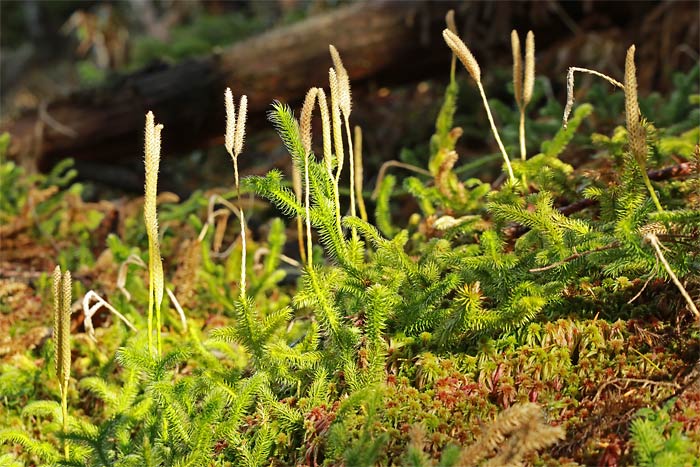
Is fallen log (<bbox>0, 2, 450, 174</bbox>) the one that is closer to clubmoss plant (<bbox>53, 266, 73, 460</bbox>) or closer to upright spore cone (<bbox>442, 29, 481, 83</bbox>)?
upright spore cone (<bbox>442, 29, 481, 83</bbox>)

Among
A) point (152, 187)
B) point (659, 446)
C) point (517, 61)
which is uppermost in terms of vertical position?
point (517, 61)

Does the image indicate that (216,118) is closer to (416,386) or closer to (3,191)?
(3,191)

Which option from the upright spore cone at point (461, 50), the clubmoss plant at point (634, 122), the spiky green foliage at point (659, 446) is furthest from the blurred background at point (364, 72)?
the spiky green foliage at point (659, 446)

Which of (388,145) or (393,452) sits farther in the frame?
(388,145)

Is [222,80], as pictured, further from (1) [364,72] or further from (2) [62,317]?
(2) [62,317]

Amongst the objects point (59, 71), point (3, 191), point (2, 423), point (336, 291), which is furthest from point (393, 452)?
point (59, 71)

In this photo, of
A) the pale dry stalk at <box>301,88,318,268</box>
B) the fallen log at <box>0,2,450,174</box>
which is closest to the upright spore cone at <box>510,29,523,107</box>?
the pale dry stalk at <box>301,88,318,268</box>

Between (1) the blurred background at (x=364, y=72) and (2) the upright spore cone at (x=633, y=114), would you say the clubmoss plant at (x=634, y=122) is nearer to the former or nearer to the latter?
(2) the upright spore cone at (x=633, y=114)

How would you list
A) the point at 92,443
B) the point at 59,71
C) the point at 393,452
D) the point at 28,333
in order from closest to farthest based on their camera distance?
the point at 393,452
the point at 92,443
the point at 28,333
the point at 59,71

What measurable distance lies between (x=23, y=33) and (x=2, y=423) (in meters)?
18.1

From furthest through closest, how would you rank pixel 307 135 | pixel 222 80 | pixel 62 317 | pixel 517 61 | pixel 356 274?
pixel 222 80
pixel 517 61
pixel 356 274
pixel 307 135
pixel 62 317

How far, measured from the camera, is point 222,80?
16.8ft

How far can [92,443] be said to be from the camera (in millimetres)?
1823

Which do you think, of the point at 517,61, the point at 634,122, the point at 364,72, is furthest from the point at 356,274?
the point at 364,72
